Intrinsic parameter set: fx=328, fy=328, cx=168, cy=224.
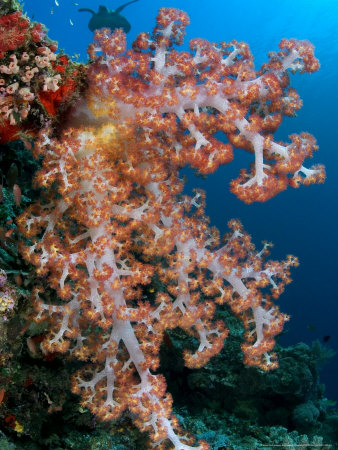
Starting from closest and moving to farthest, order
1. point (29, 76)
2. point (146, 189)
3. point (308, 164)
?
point (29, 76)
point (146, 189)
point (308, 164)

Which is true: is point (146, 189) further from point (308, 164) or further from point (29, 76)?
point (308, 164)

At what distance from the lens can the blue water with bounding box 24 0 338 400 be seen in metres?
32.8

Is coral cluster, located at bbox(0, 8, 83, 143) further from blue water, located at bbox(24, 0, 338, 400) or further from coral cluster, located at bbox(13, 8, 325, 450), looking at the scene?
blue water, located at bbox(24, 0, 338, 400)

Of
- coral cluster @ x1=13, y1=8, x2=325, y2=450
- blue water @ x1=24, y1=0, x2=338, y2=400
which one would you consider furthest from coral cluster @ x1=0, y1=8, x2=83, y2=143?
blue water @ x1=24, y1=0, x2=338, y2=400

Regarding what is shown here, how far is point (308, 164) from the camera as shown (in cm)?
4200

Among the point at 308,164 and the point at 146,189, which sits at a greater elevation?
the point at 308,164

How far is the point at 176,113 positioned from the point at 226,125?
0.57m

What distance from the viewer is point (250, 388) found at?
23.5ft

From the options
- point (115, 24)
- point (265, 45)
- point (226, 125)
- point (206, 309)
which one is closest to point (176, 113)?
point (226, 125)

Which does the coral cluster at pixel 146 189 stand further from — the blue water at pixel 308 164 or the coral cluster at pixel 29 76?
the blue water at pixel 308 164

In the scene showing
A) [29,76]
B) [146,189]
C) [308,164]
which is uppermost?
[308,164]

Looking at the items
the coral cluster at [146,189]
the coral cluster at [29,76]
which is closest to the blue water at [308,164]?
the coral cluster at [146,189]

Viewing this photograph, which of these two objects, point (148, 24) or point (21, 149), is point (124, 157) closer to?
point (21, 149)

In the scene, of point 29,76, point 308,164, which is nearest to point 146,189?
point 29,76
